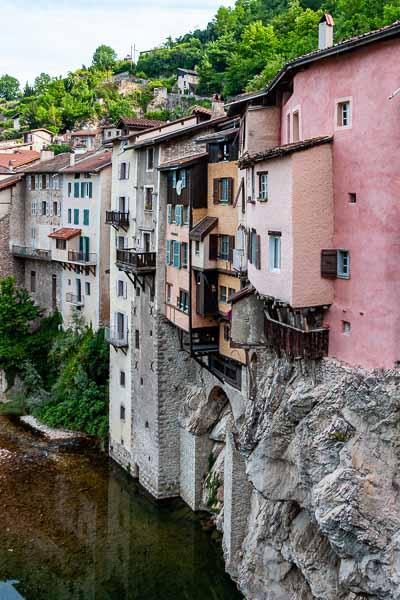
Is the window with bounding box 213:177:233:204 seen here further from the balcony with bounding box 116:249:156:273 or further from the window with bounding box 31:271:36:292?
the window with bounding box 31:271:36:292

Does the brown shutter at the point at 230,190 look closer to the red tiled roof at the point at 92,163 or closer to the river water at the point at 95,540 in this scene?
the river water at the point at 95,540

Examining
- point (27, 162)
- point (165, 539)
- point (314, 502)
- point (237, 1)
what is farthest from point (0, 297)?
point (237, 1)

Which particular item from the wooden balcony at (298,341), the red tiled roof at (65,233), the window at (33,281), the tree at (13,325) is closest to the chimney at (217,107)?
the red tiled roof at (65,233)

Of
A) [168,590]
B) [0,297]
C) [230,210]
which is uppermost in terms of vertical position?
[230,210]

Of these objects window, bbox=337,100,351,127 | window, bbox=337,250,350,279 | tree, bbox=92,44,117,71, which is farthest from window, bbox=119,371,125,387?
tree, bbox=92,44,117,71

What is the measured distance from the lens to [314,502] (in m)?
21.0

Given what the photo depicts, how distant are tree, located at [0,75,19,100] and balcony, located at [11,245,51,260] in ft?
382

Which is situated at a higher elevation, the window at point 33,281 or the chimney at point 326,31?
the chimney at point 326,31

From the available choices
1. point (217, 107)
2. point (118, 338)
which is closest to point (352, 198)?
point (217, 107)

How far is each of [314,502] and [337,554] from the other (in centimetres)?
163

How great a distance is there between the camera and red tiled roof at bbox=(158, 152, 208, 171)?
110 ft

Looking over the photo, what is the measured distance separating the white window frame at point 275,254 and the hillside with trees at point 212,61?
1557 inches

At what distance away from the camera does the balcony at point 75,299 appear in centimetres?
5546

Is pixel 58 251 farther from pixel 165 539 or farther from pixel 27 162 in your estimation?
pixel 165 539
